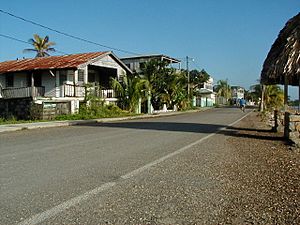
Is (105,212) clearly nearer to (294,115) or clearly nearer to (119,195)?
(119,195)

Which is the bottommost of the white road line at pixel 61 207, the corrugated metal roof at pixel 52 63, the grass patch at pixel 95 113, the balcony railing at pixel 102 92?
the white road line at pixel 61 207

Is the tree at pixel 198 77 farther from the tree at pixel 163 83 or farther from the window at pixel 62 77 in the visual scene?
the window at pixel 62 77

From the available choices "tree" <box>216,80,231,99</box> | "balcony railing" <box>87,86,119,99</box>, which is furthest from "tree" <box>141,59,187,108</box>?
"tree" <box>216,80,231,99</box>

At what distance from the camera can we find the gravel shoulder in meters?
4.67

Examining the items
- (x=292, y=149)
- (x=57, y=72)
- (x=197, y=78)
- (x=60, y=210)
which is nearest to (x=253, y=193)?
(x=60, y=210)

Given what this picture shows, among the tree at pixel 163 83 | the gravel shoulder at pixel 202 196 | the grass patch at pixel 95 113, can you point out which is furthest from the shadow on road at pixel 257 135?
the tree at pixel 163 83

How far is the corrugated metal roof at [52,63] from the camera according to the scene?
30584mm

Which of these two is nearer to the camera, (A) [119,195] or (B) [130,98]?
(A) [119,195]

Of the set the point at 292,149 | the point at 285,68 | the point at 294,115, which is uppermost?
the point at 285,68

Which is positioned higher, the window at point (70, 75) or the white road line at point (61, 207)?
the window at point (70, 75)

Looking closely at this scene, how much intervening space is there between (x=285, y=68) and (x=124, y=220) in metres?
9.92

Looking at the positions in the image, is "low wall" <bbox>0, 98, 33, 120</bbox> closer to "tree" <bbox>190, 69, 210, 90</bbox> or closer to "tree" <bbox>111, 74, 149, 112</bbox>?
"tree" <bbox>111, 74, 149, 112</bbox>

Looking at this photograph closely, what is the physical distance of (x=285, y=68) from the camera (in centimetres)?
1270

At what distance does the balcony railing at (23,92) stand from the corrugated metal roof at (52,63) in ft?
6.65
